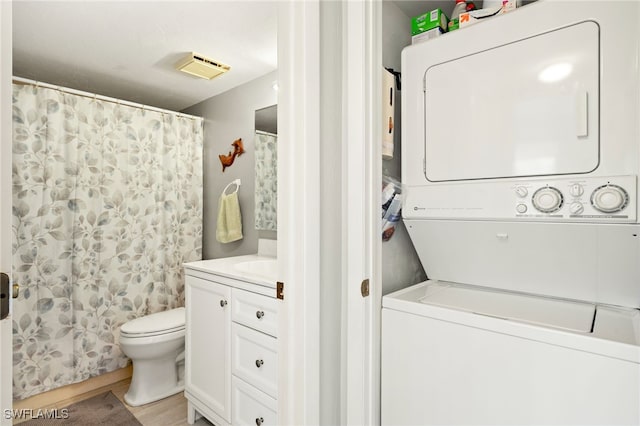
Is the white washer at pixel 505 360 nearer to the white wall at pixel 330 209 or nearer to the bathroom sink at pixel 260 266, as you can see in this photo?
the white wall at pixel 330 209

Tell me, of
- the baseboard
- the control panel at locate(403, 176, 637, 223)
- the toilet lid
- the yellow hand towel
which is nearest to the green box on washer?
the control panel at locate(403, 176, 637, 223)

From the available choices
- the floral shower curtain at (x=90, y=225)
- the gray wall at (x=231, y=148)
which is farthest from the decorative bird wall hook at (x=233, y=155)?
the floral shower curtain at (x=90, y=225)

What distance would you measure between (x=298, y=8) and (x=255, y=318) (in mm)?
1322

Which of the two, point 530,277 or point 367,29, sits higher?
point 367,29

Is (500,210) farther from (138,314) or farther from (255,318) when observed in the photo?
(138,314)

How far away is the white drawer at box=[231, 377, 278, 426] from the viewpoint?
159 cm

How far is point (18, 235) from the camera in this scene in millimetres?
2238

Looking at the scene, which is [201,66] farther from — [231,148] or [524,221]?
[524,221]

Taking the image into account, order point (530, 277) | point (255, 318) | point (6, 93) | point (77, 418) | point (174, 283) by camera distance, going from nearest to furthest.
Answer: point (6, 93) < point (530, 277) < point (255, 318) < point (77, 418) < point (174, 283)

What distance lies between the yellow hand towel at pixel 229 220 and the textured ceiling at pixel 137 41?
0.96 metres

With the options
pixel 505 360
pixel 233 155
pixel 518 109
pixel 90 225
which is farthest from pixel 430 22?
pixel 90 225

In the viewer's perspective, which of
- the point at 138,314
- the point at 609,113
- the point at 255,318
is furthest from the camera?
the point at 138,314

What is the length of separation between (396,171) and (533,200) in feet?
1.76

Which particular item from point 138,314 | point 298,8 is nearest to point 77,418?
point 138,314
